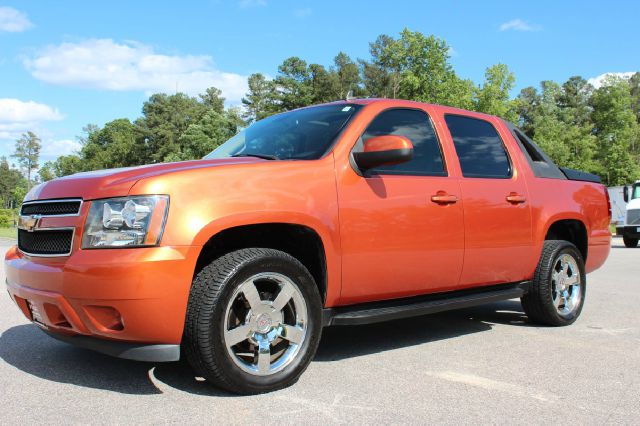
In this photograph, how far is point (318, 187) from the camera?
11.9 feet

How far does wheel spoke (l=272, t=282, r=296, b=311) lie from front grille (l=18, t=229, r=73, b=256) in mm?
1180

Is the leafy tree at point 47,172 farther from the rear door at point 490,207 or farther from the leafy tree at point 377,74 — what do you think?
the rear door at point 490,207

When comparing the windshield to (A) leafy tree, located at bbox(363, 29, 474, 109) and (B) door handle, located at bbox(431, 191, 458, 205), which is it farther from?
(A) leafy tree, located at bbox(363, 29, 474, 109)

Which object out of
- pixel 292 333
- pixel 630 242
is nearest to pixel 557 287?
pixel 292 333

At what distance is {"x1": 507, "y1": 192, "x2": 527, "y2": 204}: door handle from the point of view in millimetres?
4803

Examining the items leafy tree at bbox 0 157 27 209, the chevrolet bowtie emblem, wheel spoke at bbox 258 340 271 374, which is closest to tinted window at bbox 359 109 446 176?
wheel spoke at bbox 258 340 271 374

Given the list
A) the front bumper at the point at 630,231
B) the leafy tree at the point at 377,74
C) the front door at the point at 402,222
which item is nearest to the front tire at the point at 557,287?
the front door at the point at 402,222

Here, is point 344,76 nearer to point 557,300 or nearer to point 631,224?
point 631,224

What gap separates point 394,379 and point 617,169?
48247 mm

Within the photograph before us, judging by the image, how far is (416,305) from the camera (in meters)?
4.20

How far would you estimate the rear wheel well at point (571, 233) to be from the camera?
5660 mm

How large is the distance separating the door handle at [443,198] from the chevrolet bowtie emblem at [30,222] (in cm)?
259

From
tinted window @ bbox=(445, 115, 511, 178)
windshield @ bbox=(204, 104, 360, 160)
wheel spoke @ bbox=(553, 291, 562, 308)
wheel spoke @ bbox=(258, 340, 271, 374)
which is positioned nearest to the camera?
wheel spoke @ bbox=(258, 340, 271, 374)

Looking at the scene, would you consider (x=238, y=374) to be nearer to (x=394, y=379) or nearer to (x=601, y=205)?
(x=394, y=379)
